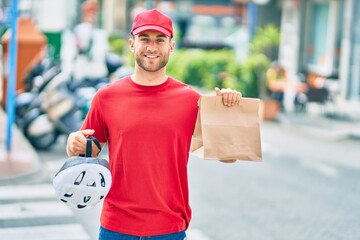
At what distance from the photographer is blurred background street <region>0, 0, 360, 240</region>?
8.75 m

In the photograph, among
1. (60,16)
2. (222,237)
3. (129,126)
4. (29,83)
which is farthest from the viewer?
(60,16)

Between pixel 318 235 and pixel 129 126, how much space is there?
4738 mm

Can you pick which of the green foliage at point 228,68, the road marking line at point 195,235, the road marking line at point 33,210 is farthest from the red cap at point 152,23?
the green foliage at point 228,68

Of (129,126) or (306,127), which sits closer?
(129,126)

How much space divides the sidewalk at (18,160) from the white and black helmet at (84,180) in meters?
6.84

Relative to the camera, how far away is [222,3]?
48969mm

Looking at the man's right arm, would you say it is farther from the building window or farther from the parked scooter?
the building window

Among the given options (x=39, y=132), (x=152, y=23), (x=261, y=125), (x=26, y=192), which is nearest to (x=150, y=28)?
(x=152, y=23)

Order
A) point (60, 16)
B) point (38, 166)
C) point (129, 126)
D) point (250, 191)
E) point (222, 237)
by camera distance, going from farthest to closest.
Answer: point (60, 16) < point (38, 166) < point (250, 191) < point (222, 237) < point (129, 126)

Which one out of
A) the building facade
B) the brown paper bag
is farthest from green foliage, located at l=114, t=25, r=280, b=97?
the brown paper bag

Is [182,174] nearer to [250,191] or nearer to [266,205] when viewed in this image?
[266,205]

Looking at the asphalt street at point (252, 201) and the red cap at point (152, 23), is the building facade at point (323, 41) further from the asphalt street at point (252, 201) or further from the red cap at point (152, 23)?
the red cap at point (152, 23)

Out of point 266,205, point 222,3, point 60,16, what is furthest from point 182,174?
point 222,3

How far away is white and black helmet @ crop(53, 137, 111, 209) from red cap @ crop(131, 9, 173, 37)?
623mm
